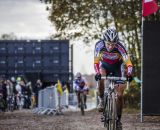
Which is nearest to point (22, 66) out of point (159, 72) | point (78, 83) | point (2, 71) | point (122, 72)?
point (2, 71)

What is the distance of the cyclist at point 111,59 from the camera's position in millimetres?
12906

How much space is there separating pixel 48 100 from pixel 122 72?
14.8 meters

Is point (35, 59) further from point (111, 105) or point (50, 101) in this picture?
point (111, 105)

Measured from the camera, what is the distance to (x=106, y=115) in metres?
12.8

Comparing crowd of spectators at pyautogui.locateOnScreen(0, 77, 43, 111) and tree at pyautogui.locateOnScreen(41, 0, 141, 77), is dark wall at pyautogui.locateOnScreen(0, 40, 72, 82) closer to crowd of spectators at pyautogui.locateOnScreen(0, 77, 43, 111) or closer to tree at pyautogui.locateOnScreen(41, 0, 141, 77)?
crowd of spectators at pyautogui.locateOnScreen(0, 77, 43, 111)

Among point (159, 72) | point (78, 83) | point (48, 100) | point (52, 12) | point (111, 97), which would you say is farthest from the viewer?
point (52, 12)

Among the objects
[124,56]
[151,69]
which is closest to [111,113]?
[124,56]

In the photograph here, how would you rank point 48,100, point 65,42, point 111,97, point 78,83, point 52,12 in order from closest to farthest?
1. point 111,97
2. point 78,83
3. point 48,100
4. point 52,12
5. point 65,42

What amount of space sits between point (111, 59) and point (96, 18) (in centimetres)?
1714

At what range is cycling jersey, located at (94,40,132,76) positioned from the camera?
13156 mm

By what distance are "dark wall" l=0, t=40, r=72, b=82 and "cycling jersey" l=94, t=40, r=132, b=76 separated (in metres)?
25.5

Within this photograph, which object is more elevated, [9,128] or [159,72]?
[159,72]

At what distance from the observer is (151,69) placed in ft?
62.3

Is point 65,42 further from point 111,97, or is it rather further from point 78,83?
point 111,97
